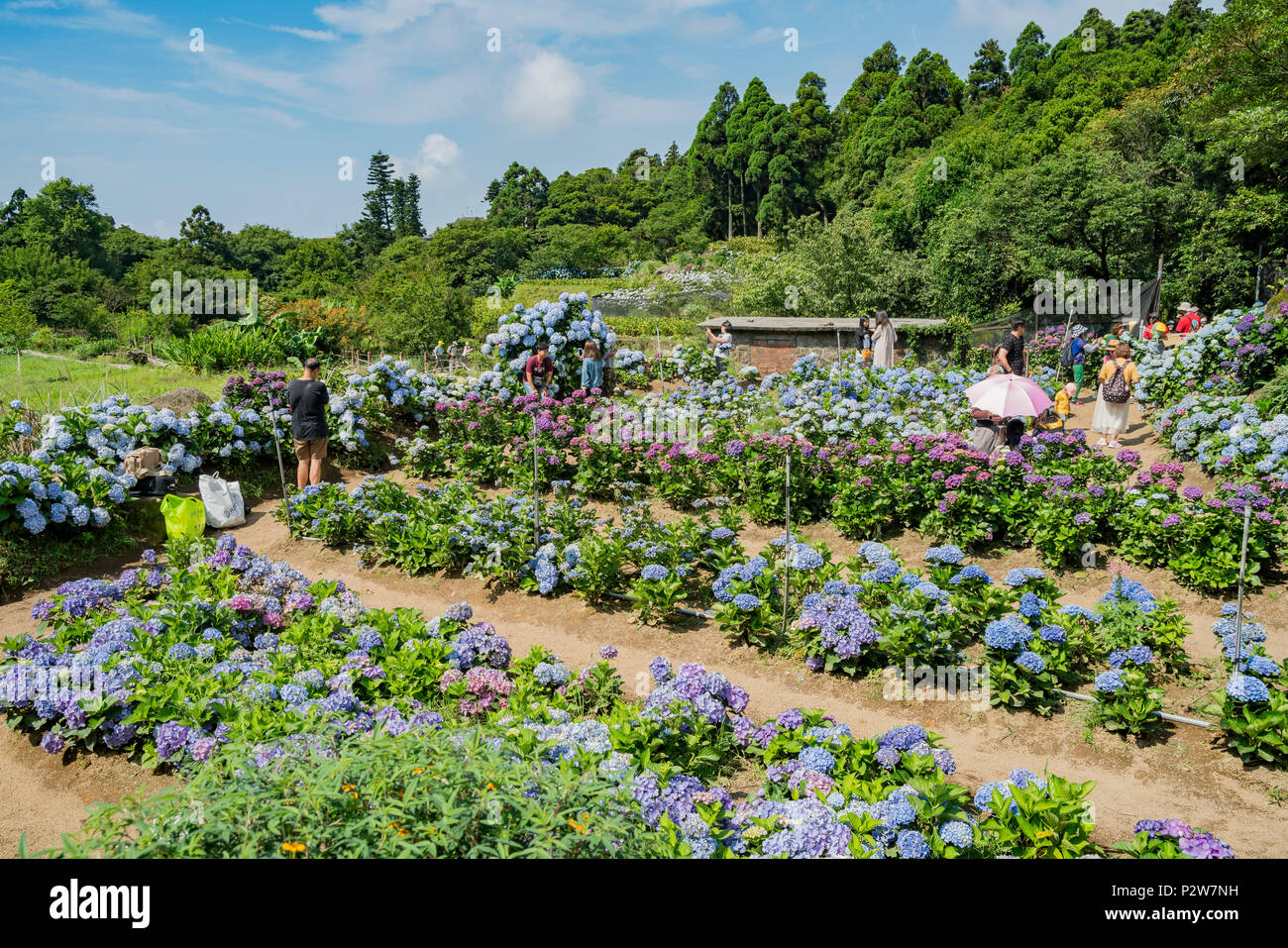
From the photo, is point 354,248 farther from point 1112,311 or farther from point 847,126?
point 1112,311

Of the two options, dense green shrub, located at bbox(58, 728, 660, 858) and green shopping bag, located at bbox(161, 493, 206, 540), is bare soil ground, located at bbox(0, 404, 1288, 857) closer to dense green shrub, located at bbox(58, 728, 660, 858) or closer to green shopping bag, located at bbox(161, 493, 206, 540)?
green shopping bag, located at bbox(161, 493, 206, 540)

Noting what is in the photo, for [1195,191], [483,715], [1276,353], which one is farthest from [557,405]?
[1195,191]

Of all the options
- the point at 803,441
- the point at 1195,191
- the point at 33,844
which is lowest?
the point at 33,844

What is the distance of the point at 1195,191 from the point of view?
1928cm

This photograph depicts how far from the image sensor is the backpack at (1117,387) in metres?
9.45

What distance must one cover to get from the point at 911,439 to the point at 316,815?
20.2 feet

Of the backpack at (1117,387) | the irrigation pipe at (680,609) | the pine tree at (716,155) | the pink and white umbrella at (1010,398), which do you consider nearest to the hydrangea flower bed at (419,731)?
the irrigation pipe at (680,609)

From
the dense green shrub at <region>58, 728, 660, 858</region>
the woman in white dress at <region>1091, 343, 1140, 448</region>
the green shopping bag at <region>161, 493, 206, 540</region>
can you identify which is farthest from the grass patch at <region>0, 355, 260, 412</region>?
the woman in white dress at <region>1091, 343, 1140, 448</region>

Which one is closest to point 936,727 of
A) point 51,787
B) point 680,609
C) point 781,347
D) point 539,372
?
point 680,609

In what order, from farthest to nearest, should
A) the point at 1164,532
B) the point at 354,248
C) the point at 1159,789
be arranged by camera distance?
the point at 354,248 < the point at 1164,532 < the point at 1159,789

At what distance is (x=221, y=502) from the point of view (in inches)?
308

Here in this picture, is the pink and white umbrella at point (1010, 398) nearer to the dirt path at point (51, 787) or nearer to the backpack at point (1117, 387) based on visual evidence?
the backpack at point (1117, 387)

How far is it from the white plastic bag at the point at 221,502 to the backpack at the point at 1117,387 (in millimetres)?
9913

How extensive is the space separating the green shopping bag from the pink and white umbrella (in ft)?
24.1
